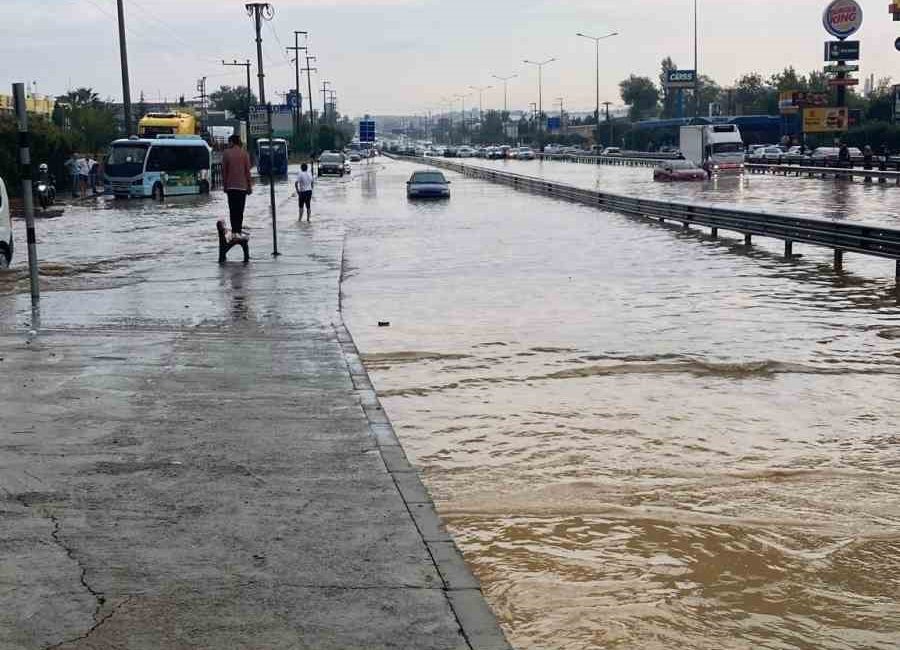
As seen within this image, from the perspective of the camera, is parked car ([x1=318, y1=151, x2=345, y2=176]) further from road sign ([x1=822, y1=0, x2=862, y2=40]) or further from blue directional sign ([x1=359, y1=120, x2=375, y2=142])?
blue directional sign ([x1=359, y1=120, x2=375, y2=142])

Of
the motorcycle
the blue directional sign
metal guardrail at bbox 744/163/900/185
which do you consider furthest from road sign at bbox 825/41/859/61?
the motorcycle

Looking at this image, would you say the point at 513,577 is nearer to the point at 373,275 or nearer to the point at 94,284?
the point at 94,284

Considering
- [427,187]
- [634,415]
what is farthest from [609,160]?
[634,415]

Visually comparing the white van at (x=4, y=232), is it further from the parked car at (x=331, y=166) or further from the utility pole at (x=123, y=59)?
the parked car at (x=331, y=166)

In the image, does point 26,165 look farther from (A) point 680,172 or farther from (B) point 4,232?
(A) point 680,172

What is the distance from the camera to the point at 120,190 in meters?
48.3

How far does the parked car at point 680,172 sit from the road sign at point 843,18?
37.5 meters

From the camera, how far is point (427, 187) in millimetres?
48938

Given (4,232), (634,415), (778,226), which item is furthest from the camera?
(778,226)

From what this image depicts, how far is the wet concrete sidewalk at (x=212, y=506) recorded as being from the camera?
17.5 ft

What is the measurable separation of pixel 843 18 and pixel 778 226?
76.4 m

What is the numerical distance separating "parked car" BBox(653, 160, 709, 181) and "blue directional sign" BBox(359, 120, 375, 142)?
6564cm

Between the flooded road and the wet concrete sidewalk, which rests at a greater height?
the wet concrete sidewalk

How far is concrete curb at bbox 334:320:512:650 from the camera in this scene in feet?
17.4
